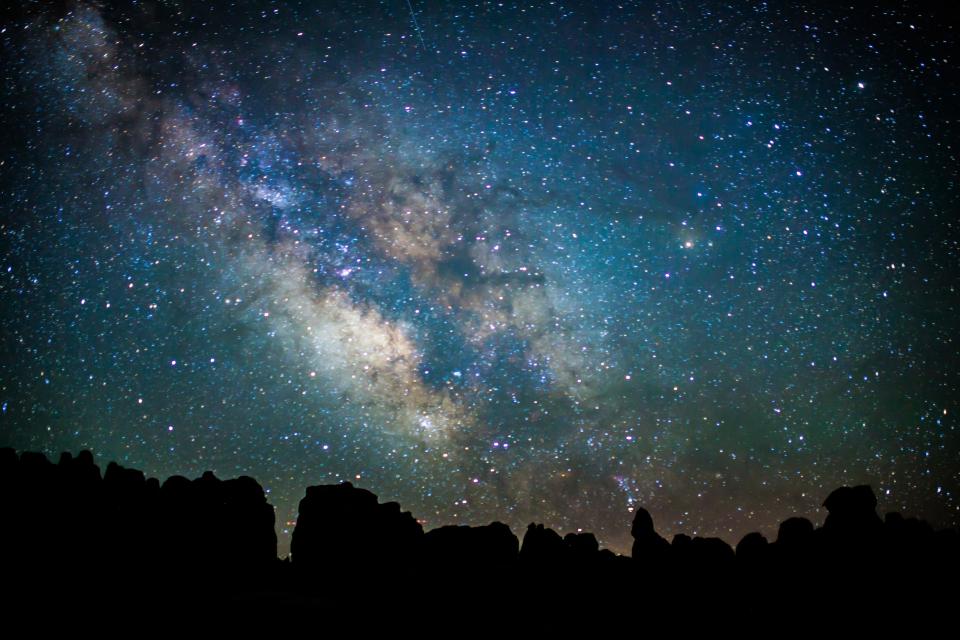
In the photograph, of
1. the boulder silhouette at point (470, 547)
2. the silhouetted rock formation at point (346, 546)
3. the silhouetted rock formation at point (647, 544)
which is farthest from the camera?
the silhouetted rock formation at point (647, 544)

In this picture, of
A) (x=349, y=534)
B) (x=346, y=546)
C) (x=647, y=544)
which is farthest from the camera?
(x=647, y=544)

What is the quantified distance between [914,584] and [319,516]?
29788 mm

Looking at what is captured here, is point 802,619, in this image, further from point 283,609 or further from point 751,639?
point 283,609

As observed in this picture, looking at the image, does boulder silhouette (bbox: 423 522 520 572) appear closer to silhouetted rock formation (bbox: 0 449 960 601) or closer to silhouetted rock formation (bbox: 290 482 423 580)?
silhouetted rock formation (bbox: 0 449 960 601)

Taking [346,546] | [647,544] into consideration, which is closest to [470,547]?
[346,546]

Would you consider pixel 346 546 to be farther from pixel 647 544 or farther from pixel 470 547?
pixel 647 544

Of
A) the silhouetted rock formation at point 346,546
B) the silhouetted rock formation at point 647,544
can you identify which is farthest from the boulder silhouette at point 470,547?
the silhouetted rock formation at point 647,544

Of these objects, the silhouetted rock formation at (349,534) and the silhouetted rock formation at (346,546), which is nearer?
the silhouetted rock formation at (346,546)

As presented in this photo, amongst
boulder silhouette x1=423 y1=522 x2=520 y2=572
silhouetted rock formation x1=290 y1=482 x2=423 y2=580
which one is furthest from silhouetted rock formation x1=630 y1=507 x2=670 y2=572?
silhouetted rock formation x1=290 y1=482 x2=423 y2=580

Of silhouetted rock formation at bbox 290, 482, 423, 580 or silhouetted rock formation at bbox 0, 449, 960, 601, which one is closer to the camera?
silhouetted rock formation at bbox 0, 449, 960, 601

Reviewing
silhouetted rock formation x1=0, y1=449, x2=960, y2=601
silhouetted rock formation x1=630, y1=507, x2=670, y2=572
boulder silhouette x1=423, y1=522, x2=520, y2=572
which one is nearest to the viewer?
silhouetted rock formation x1=0, y1=449, x2=960, y2=601

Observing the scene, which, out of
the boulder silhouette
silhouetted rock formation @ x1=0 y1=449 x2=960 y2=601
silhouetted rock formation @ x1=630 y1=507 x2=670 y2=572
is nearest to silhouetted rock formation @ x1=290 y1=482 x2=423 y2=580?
silhouetted rock formation @ x1=0 y1=449 x2=960 y2=601

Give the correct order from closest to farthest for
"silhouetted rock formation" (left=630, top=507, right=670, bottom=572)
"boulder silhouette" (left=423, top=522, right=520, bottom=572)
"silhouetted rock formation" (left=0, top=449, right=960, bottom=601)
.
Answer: "silhouetted rock formation" (left=0, top=449, right=960, bottom=601)
"boulder silhouette" (left=423, top=522, right=520, bottom=572)
"silhouetted rock formation" (left=630, top=507, right=670, bottom=572)

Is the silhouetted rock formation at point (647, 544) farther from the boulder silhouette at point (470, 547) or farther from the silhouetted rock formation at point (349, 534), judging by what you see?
the silhouetted rock formation at point (349, 534)
